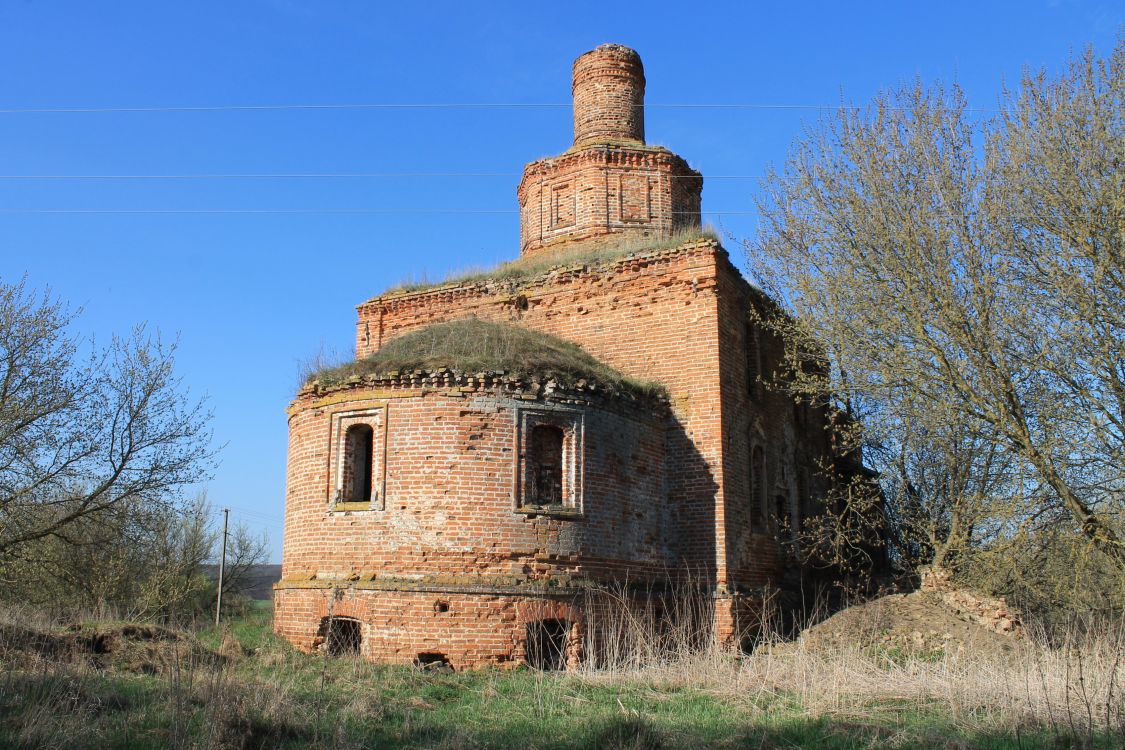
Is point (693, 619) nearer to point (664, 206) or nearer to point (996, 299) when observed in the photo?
point (996, 299)

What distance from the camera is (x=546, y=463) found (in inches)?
513

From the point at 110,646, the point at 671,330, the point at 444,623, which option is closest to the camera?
the point at 110,646

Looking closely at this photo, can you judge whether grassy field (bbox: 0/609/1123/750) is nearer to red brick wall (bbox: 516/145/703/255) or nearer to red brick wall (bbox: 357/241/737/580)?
red brick wall (bbox: 357/241/737/580)

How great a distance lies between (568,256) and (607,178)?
102 inches

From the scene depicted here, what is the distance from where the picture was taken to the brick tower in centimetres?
1881

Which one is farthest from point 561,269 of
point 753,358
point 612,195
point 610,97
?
point 610,97

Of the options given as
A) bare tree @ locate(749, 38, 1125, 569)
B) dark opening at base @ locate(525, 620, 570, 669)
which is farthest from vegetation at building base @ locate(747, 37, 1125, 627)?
dark opening at base @ locate(525, 620, 570, 669)

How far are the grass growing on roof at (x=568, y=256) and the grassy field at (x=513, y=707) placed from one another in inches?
300

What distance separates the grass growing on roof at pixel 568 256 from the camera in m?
15.8

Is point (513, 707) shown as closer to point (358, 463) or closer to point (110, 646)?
point (358, 463)

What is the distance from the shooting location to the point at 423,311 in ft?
59.5

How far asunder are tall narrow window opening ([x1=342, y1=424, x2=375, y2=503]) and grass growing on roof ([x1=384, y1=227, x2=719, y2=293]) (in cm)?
511

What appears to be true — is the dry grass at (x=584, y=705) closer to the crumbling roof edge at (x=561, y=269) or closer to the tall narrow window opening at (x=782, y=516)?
the tall narrow window opening at (x=782, y=516)

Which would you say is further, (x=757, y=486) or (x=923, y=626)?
(x=757, y=486)
